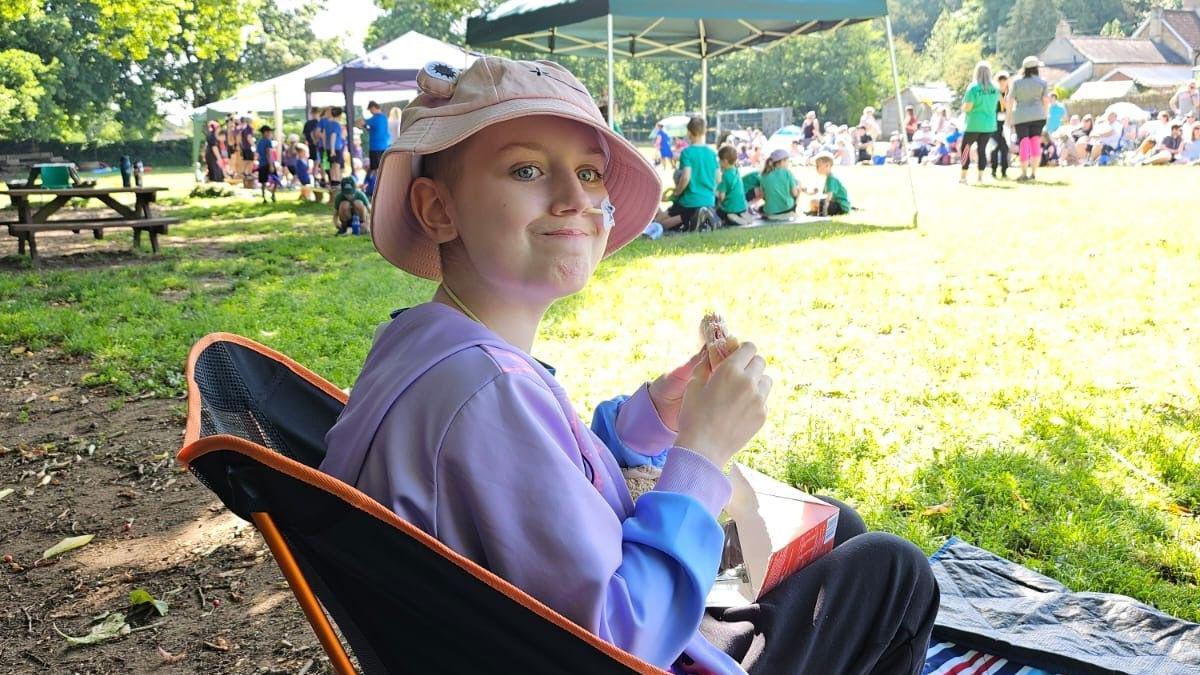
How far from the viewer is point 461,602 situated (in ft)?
3.87

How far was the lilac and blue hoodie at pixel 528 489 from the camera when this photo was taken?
1217mm

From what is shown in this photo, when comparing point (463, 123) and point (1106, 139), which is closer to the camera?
point (463, 123)

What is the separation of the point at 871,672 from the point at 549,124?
109 cm

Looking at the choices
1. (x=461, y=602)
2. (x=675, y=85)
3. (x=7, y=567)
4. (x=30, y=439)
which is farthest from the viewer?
(x=675, y=85)

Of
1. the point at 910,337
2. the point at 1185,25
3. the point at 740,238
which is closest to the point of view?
the point at 910,337

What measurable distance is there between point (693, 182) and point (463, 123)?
10.1m

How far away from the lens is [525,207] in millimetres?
1500

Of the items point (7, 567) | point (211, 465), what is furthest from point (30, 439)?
point (211, 465)

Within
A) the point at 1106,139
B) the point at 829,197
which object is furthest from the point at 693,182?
the point at 1106,139

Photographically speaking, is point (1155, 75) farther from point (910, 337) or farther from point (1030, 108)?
point (910, 337)

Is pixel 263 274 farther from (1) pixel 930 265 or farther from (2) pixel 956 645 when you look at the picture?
(2) pixel 956 645

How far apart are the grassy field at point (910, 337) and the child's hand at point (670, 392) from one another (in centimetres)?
168

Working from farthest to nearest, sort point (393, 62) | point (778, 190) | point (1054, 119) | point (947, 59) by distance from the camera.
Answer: point (947, 59) < point (1054, 119) < point (393, 62) < point (778, 190)

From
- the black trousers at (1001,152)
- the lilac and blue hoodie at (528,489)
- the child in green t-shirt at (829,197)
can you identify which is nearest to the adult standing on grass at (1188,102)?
the black trousers at (1001,152)
